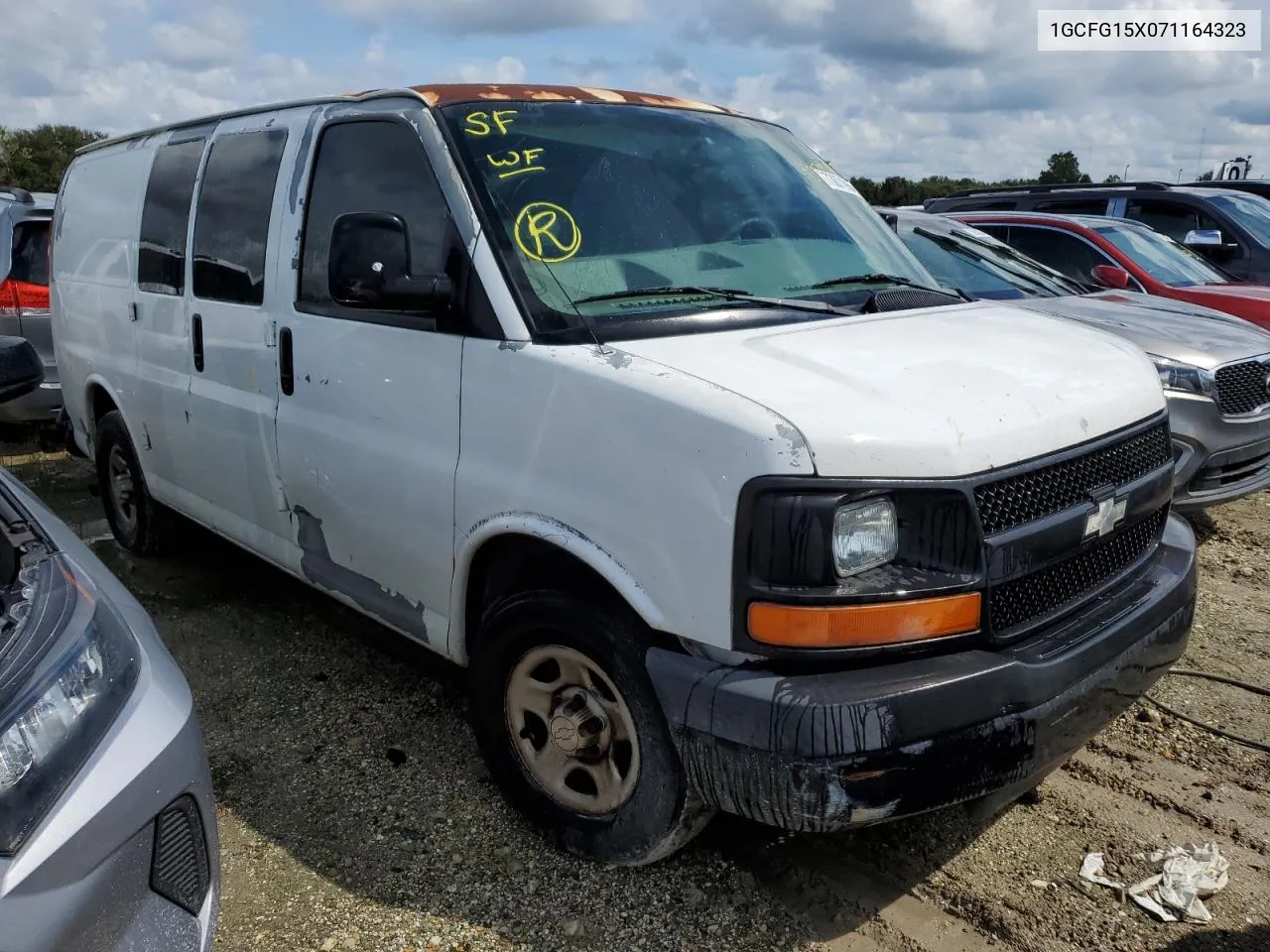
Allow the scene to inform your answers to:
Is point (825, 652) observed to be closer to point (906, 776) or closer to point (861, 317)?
point (906, 776)

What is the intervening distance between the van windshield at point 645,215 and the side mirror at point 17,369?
126 centimetres

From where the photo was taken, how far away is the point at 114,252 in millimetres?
4809

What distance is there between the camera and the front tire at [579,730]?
2.48 metres

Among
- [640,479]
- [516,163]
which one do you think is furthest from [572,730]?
[516,163]

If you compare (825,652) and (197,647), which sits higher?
(825,652)

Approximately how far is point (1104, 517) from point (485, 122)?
2.01 meters

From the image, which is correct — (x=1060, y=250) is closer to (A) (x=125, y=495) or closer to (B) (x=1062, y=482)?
(B) (x=1062, y=482)

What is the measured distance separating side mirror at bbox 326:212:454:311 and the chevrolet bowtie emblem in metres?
1.74

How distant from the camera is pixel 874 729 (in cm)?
212

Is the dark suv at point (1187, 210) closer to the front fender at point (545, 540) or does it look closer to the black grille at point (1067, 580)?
the black grille at point (1067, 580)

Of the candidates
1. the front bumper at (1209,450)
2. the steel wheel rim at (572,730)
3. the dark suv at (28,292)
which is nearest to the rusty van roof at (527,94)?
the steel wheel rim at (572,730)

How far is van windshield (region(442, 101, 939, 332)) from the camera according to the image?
9.00ft

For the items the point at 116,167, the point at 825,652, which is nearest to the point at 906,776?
the point at 825,652

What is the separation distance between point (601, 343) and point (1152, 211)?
898 cm
